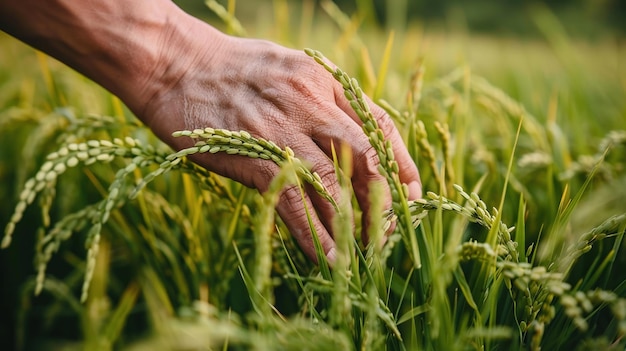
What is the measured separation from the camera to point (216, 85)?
0.90m

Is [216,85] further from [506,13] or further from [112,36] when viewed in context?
[506,13]

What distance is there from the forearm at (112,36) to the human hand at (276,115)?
0.02 m

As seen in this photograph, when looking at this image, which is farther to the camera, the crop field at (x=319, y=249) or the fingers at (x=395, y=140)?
the fingers at (x=395, y=140)

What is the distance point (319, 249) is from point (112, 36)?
0.51 meters

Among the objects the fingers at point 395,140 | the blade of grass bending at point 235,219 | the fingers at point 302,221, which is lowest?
the blade of grass bending at point 235,219

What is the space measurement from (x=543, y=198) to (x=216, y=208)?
781 millimetres

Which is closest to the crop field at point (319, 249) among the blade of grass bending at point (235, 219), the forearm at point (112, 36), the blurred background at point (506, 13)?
the blade of grass bending at point (235, 219)

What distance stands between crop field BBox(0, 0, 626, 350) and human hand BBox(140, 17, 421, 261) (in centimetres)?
4

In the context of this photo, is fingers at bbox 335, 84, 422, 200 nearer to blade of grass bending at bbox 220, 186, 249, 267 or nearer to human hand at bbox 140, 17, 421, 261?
human hand at bbox 140, 17, 421, 261

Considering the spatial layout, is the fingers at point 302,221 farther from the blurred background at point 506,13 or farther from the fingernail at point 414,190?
the blurred background at point 506,13

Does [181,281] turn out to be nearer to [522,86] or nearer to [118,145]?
[118,145]

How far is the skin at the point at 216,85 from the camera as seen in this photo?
0.85 metres

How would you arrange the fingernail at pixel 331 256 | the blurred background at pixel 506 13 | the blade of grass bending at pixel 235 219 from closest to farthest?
1. the fingernail at pixel 331 256
2. the blade of grass bending at pixel 235 219
3. the blurred background at pixel 506 13

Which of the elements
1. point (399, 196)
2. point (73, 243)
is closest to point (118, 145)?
point (399, 196)
